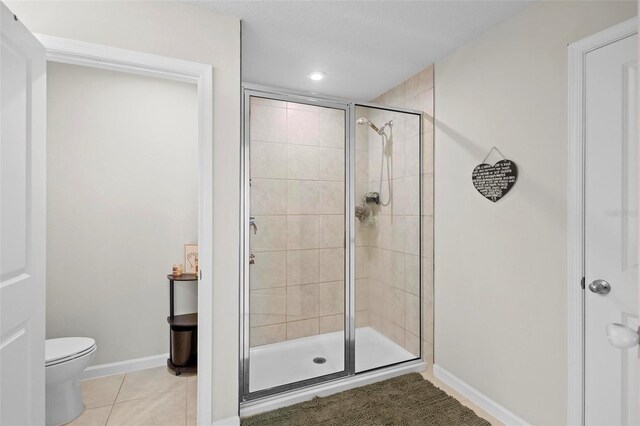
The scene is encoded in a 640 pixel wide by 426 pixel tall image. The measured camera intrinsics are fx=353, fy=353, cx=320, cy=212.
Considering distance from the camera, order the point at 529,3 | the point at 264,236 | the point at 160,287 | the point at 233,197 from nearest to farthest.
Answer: the point at 529,3 < the point at 233,197 < the point at 264,236 < the point at 160,287

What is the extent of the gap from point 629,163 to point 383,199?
1.50 m

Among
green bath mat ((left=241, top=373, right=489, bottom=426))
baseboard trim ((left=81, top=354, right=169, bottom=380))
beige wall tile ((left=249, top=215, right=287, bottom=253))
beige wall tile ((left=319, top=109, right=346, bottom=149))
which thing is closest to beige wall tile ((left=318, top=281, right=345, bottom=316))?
beige wall tile ((left=249, top=215, right=287, bottom=253))

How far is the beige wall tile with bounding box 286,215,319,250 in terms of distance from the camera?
2.57m

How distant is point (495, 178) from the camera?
223cm

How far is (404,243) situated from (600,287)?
4.46ft

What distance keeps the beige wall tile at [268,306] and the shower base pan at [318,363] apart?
189 mm

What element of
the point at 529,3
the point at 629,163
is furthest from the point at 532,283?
the point at 529,3

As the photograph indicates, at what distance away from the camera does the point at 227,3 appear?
79.3 inches

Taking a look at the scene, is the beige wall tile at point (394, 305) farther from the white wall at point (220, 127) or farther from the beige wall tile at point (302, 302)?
the white wall at point (220, 127)

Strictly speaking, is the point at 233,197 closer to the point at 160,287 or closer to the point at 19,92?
the point at 19,92

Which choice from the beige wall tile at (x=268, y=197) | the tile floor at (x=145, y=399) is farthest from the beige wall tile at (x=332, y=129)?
the tile floor at (x=145, y=399)

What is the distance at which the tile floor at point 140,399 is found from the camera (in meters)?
2.19

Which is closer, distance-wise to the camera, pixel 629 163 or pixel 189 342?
pixel 629 163

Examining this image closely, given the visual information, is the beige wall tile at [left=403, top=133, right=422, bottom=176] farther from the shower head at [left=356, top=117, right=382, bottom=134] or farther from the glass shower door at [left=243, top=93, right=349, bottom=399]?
the glass shower door at [left=243, top=93, right=349, bottom=399]
